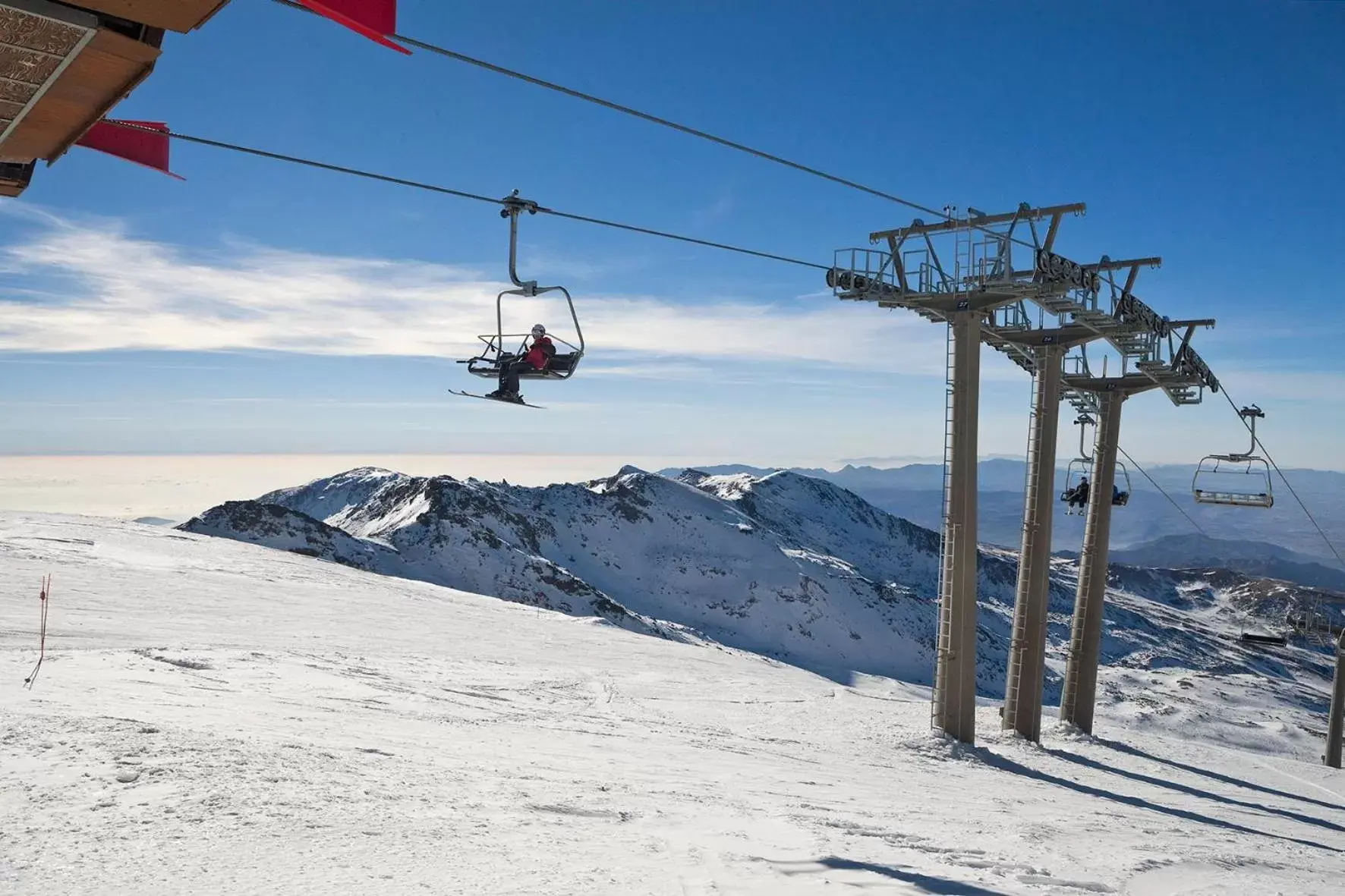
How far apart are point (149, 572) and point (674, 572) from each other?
56.2 m

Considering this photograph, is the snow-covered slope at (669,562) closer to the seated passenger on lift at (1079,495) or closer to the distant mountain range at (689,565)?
the distant mountain range at (689,565)

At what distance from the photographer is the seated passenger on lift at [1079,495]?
82.0 feet

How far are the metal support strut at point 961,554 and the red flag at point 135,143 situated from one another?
15099 mm

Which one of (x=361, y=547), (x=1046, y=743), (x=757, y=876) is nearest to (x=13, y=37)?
A: (x=757, y=876)

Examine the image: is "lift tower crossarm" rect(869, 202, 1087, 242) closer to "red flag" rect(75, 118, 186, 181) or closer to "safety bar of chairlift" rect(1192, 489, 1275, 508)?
"safety bar of chairlift" rect(1192, 489, 1275, 508)

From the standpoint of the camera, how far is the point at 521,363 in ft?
38.0

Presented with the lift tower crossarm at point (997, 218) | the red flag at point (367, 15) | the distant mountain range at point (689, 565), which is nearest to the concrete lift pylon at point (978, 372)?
the lift tower crossarm at point (997, 218)

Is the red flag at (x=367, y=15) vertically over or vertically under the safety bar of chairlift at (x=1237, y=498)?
over

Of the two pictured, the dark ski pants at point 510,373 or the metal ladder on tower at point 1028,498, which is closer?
the dark ski pants at point 510,373

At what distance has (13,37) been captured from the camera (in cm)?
366

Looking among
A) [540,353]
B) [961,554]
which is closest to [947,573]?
[961,554]

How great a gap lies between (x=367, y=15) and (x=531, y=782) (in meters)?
8.07

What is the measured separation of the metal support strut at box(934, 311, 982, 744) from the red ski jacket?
971 centimetres

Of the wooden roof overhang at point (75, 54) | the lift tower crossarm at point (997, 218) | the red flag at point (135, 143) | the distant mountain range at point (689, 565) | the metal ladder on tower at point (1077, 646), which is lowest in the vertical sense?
the distant mountain range at point (689, 565)
